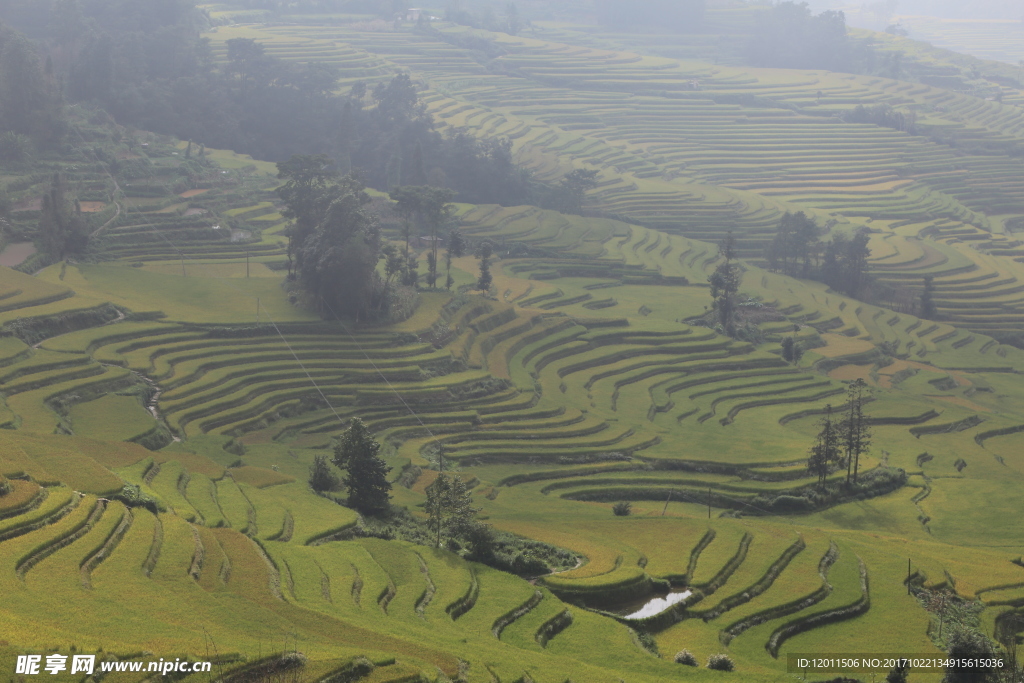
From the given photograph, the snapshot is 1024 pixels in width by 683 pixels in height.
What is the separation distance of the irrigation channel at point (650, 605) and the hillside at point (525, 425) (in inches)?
5.0

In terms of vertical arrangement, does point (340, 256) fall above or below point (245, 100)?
below

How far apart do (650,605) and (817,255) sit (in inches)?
2189

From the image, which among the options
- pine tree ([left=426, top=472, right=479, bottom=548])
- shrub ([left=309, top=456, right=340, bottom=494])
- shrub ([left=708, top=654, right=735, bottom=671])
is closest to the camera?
shrub ([left=708, top=654, right=735, bottom=671])

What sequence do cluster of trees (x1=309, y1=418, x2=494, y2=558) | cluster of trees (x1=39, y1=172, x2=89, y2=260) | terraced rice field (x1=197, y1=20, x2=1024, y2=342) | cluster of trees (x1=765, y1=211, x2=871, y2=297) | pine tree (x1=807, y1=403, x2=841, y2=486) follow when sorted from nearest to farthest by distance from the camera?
1. cluster of trees (x1=309, y1=418, x2=494, y2=558)
2. pine tree (x1=807, y1=403, x2=841, y2=486)
3. cluster of trees (x1=39, y1=172, x2=89, y2=260)
4. cluster of trees (x1=765, y1=211, x2=871, y2=297)
5. terraced rice field (x1=197, y1=20, x2=1024, y2=342)

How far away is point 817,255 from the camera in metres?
75.8

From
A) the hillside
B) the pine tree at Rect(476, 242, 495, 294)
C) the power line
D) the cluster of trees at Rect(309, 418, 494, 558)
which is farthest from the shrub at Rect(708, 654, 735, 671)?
the pine tree at Rect(476, 242, 495, 294)

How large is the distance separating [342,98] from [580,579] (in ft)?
226

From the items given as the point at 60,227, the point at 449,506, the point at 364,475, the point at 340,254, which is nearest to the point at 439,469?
the point at 364,475

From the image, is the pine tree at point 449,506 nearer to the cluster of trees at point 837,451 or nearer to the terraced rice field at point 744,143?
the cluster of trees at point 837,451

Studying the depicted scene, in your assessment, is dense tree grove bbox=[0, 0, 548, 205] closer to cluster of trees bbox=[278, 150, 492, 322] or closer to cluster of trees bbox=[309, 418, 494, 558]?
cluster of trees bbox=[278, 150, 492, 322]

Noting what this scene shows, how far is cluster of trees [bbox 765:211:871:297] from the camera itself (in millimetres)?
72750

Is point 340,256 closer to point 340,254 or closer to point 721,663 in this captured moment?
point 340,254

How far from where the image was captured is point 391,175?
8038 cm

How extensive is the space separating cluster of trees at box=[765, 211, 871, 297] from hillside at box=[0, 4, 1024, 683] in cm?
179
